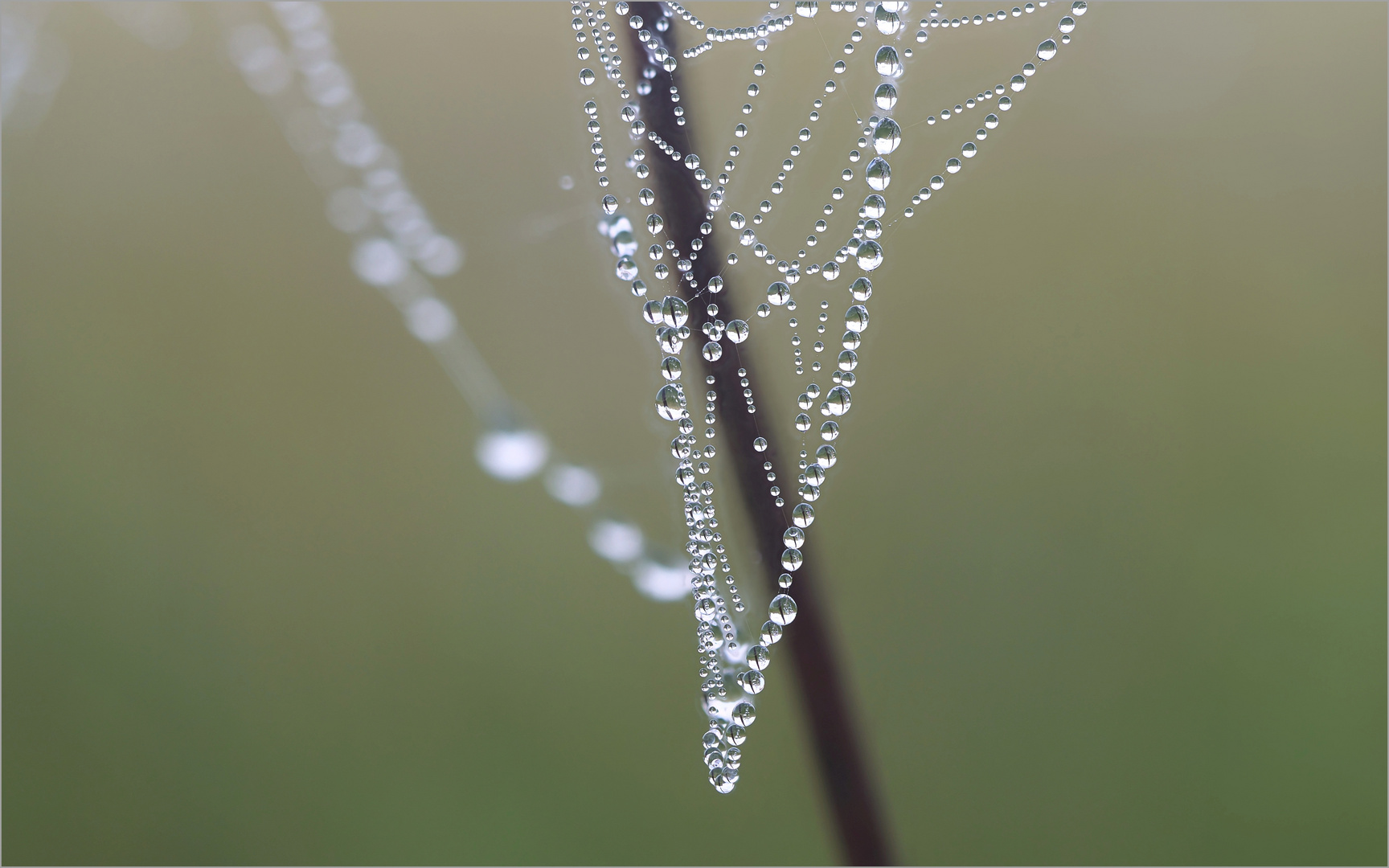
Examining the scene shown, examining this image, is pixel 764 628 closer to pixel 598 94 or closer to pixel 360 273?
pixel 598 94

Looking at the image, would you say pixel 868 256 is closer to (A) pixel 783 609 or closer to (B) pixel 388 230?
(A) pixel 783 609

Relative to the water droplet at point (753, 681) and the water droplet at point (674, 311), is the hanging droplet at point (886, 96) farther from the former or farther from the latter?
the water droplet at point (753, 681)

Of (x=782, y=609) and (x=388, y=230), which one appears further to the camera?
(x=388, y=230)

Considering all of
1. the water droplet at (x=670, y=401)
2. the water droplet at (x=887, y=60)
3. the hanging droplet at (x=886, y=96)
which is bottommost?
the water droplet at (x=670, y=401)

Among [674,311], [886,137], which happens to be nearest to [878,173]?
[886,137]

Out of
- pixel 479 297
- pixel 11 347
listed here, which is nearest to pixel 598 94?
pixel 479 297

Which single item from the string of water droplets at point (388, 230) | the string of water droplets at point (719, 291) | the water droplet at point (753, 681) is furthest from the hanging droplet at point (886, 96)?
the string of water droplets at point (388, 230)

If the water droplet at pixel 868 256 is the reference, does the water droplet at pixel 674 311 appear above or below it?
above
